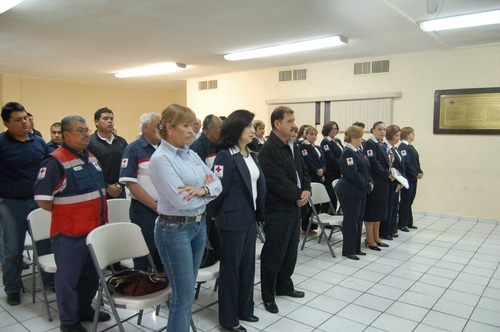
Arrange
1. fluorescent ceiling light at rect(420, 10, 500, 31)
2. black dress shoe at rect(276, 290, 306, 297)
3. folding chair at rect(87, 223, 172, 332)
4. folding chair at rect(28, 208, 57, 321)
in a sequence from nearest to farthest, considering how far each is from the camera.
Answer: folding chair at rect(87, 223, 172, 332) → folding chair at rect(28, 208, 57, 321) → black dress shoe at rect(276, 290, 306, 297) → fluorescent ceiling light at rect(420, 10, 500, 31)

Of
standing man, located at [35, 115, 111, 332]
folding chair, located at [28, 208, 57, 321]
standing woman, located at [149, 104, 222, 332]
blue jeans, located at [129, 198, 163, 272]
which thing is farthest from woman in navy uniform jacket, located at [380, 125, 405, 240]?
folding chair, located at [28, 208, 57, 321]

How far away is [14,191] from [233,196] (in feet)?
6.50

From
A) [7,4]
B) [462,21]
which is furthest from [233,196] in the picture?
[462,21]

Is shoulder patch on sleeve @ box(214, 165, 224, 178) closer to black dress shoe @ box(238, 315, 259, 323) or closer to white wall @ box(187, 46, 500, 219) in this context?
black dress shoe @ box(238, 315, 259, 323)

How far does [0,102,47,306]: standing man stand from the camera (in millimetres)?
3209

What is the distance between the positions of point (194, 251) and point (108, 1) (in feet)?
11.1

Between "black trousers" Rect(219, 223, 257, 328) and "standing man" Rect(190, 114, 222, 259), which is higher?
"standing man" Rect(190, 114, 222, 259)

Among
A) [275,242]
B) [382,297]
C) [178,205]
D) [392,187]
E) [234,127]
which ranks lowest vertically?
[382,297]

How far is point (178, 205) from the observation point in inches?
81.7

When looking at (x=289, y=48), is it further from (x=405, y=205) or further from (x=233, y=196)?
(x=233, y=196)

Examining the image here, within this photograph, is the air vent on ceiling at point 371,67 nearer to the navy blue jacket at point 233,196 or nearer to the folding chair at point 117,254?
the navy blue jacket at point 233,196

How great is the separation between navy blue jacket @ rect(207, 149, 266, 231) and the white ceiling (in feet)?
7.98

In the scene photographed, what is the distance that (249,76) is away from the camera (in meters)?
9.16

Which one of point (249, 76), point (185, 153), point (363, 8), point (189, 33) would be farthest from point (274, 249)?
point (249, 76)
